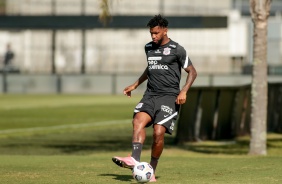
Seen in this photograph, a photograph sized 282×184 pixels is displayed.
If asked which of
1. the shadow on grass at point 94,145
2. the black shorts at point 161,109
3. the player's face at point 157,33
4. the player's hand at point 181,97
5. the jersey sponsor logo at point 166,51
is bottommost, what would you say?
the shadow on grass at point 94,145

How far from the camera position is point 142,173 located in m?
12.8

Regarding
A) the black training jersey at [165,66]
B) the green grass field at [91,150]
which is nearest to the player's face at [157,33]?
the black training jersey at [165,66]

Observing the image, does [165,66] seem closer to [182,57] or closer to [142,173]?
[182,57]

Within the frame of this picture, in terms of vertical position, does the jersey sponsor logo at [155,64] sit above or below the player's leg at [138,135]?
above

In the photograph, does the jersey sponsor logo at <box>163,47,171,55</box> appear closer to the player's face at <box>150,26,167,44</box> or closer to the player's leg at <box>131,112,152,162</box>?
the player's face at <box>150,26,167,44</box>

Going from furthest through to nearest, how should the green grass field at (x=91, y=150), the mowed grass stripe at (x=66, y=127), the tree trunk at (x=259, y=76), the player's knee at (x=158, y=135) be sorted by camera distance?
the mowed grass stripe at (x=66, y=127) < the tree trunk at (x=259, y=76) < the green grass field at (x=91, y=150) < the player's knee at (x=158, y=135)

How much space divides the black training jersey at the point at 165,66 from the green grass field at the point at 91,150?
118 centimetres

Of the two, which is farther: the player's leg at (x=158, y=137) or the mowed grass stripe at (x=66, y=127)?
the mowed grass stripe at (x=66, y=127)

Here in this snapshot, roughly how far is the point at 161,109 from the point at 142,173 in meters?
1.13

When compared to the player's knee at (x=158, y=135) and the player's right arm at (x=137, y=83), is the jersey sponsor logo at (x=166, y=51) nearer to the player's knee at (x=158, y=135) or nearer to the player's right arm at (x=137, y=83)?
the player's right arm at (x=137, y=83)

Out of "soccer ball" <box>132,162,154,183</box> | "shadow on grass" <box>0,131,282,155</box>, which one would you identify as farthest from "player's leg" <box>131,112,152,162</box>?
"shadow on grass" <box>0,131,282,155</box>

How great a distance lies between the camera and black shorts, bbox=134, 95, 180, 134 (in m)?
13.6

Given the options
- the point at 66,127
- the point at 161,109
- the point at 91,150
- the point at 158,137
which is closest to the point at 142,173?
the point at 158,137

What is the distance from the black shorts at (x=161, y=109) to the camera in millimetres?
13578
